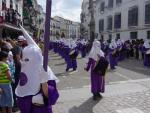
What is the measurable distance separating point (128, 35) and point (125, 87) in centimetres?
3172

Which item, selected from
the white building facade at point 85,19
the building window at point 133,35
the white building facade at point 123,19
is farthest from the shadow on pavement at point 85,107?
the white building facade at point 85,19

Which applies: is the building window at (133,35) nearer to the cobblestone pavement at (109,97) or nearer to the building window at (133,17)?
the building window at (133,17)

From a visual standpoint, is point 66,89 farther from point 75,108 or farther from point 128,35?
point 128,35

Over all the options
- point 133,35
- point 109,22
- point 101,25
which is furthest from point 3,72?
point 101,25

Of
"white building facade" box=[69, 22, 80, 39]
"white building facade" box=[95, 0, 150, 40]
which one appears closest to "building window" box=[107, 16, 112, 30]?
"white building facade" box=[95, 0, 150, 40]

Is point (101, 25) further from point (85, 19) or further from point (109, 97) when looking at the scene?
point (109, 97)

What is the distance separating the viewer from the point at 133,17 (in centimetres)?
4316

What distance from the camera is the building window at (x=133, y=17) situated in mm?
42175

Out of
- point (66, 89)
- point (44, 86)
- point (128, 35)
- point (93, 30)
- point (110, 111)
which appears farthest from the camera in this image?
point (93, 30)

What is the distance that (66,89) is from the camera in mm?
13062

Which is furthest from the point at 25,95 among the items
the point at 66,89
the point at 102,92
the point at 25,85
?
the point at 66,89

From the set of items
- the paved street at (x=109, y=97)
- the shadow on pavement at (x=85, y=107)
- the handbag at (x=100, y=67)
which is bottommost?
the shadow on pavement at (x=85, y=107)

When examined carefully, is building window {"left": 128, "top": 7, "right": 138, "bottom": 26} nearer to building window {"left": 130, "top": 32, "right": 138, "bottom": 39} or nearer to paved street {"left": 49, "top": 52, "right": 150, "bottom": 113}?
building window {"left": 130, "top": 32, "right": 138, "bottom": 39}

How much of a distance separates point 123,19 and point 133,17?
3.99 m
